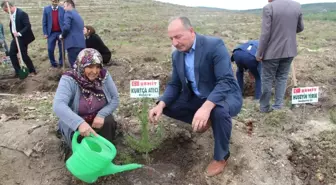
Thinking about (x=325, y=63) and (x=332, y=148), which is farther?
(x=325, y=63)

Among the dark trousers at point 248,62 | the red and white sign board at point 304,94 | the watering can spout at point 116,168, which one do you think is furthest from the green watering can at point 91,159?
the dark trousers at point 248,62

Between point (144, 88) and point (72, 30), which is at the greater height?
point (72, 30)

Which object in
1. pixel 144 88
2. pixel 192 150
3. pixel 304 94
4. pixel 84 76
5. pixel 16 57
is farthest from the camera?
pixel 16 57

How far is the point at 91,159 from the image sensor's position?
2.48 meters

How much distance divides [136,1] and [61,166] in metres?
25.1

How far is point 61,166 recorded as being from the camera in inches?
127

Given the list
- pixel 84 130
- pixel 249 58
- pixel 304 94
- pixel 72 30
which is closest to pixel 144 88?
pixel 84 130

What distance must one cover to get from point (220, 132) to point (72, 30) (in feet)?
13.0

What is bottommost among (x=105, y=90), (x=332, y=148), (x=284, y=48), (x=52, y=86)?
(x=52, y=86)

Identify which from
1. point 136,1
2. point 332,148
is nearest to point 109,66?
point 332,148

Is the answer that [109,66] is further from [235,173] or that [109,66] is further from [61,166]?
[235,173]

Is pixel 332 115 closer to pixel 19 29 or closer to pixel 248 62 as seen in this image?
pixel 248 62

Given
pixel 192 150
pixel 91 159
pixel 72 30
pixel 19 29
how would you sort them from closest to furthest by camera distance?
pixel 91 159, pixel 192 150, pixel 72 30, pixel 19 29

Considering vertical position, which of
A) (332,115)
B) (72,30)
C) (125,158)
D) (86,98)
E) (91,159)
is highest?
(72,30)
